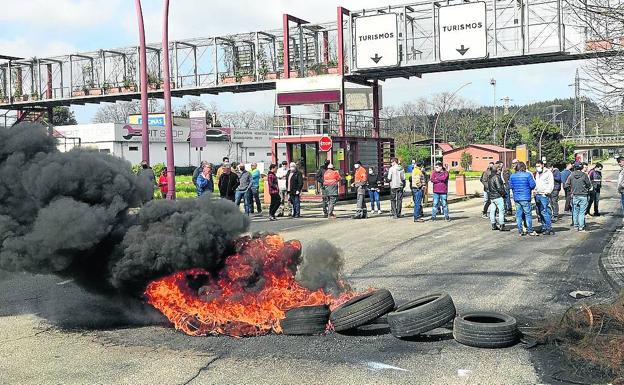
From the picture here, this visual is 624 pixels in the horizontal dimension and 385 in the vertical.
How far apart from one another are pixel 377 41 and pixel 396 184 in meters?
11.5

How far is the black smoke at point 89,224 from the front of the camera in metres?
6.22

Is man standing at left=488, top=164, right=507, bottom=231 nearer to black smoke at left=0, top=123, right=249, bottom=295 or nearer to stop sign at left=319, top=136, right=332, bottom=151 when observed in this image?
black smoke at left=0, top=123, right=249, bottom=295

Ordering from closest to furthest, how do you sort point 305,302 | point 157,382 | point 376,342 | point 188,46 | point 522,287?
1. point 157,382
2. point 376,342
3. point 305,302
4. point 522,287
5. point 188,46

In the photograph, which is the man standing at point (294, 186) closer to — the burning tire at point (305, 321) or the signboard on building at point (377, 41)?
the signboard on building at point (377, 41)

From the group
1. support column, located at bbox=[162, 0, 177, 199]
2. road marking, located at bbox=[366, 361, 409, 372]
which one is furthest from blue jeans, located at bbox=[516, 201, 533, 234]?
road marking, located at bbox=[366, 361, 409, 372]

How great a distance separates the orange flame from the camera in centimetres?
627

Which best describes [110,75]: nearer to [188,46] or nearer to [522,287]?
[188,46]

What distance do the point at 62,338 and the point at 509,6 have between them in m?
24.9

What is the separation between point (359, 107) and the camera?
2920cm

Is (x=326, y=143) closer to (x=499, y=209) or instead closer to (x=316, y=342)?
(x=499, y=209)

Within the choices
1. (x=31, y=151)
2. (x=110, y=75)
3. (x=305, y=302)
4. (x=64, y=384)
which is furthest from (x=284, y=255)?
(x=110, y=75)

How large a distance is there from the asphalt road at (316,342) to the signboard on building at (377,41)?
17.7m

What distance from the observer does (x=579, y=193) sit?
14.5m

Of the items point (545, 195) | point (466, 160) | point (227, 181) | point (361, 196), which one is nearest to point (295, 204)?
point (361, 196)
